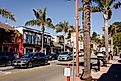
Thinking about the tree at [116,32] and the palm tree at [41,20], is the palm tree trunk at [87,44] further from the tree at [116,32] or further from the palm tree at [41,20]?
the tree at [116,32]

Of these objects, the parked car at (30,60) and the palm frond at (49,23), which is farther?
the palm frond at (49,23)

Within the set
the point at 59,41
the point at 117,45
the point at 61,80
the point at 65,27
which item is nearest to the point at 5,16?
the point at 61,80

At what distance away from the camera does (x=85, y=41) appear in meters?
19.2

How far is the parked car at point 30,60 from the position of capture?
31.5m

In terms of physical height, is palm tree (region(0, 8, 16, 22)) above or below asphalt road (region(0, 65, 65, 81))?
above

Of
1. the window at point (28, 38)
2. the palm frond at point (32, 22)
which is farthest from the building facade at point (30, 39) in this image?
the palm frond at point (32, 22)

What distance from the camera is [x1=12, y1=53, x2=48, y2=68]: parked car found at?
103 feet

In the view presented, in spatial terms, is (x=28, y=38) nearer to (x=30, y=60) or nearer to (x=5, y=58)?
(x=5, y=58)

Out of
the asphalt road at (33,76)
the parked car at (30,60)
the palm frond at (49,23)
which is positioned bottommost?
the asphalt road at (33,76)

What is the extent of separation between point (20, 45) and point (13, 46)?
2530 millimetres


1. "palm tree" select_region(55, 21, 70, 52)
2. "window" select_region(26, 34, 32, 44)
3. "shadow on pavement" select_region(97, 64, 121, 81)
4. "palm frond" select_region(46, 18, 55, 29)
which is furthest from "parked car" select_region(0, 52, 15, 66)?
"palm tree" select_region(55, 21, 70, 52)

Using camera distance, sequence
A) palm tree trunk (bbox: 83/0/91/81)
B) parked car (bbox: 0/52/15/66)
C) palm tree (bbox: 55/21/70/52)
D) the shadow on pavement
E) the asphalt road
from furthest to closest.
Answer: palm tree (bbox: 55/21/70/52) → parked car (bbox: 0/52/15/66) → the asphalt road → the shadow on pavement → palm tree trunk (bbox: 83/0/91/81)

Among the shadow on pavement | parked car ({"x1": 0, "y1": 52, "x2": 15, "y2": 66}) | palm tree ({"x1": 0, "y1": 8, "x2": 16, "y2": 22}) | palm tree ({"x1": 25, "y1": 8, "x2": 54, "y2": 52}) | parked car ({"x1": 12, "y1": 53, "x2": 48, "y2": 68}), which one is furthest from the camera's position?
palm tree ({"x1": 25, "y1": 8, "x2": 54, "y2": 52})

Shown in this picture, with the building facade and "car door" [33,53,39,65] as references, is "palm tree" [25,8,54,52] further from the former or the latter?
"car door" [33,53,39,65]
